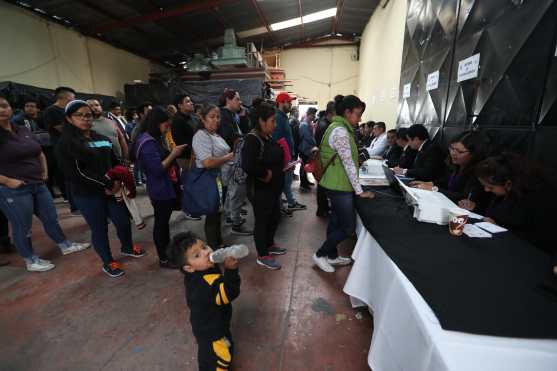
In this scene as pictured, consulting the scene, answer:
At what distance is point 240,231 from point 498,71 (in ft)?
8.53

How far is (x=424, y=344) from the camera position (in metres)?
0.76

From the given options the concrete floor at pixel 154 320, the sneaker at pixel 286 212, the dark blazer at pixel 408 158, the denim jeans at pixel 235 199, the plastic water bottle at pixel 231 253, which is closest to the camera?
the plastic water bottle at pixel 231 253

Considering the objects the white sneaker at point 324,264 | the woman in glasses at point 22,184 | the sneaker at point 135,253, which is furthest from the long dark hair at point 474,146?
the woman in glasses at point 22,184

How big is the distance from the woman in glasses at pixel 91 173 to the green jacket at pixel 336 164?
1562mm

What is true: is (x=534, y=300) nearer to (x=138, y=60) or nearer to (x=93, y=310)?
(x=93, y=310)

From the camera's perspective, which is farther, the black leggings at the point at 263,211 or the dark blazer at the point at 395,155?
the dark blazer at the point at 395,155

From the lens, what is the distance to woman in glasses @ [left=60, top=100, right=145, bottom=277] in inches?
66.7

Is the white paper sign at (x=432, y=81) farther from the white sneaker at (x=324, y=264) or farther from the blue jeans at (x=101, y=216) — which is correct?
the blue jeans at (x=101, y=216)

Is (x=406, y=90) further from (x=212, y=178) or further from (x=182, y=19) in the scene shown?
(x=182, y=19)

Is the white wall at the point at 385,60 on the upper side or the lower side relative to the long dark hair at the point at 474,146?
upper

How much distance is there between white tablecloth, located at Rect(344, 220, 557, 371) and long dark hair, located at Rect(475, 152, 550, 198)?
0.71 metres

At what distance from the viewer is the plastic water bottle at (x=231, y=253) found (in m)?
0.94

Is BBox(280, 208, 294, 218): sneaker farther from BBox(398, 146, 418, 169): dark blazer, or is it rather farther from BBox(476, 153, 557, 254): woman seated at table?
BBox(476, 153, 557, 254): woman seated at table

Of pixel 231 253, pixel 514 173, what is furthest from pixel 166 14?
pixel 514 173
